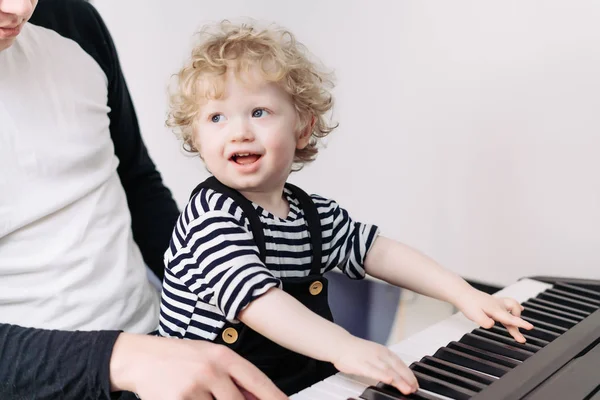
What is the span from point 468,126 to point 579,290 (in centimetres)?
40

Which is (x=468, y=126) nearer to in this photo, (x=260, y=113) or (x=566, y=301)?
(x=566, y=301)

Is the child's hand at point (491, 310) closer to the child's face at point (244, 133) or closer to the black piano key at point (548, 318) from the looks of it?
the black piano key at point (548, 318)

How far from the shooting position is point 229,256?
0.81 metres

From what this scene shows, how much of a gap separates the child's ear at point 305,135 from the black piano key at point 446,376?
0.36m

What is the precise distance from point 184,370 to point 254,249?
0.19m

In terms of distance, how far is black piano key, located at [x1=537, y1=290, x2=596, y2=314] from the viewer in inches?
41.0

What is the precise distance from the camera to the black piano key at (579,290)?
112 cm

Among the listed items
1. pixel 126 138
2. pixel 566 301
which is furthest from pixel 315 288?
pixel 126 138

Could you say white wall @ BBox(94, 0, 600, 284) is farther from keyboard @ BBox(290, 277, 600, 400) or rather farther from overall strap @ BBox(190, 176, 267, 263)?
overall strap @ BBox(190, 176, 267, 263)

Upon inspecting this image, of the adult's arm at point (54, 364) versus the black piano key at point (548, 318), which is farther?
the black piano key at point (548, 318)

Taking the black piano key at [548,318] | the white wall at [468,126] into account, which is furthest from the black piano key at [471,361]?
the white wall at [468,126]

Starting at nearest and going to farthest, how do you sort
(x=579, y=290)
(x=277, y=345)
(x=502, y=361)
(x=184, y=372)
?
1. (x=184, y=372)
2. (x=502, y=361)
3. (x=277, y=345)
4. (x=579, y=290)

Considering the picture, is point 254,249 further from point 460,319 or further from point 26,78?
point 26,78

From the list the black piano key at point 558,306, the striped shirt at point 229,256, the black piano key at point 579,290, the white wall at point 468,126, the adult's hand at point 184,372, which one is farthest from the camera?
the white wall at point 468,126
